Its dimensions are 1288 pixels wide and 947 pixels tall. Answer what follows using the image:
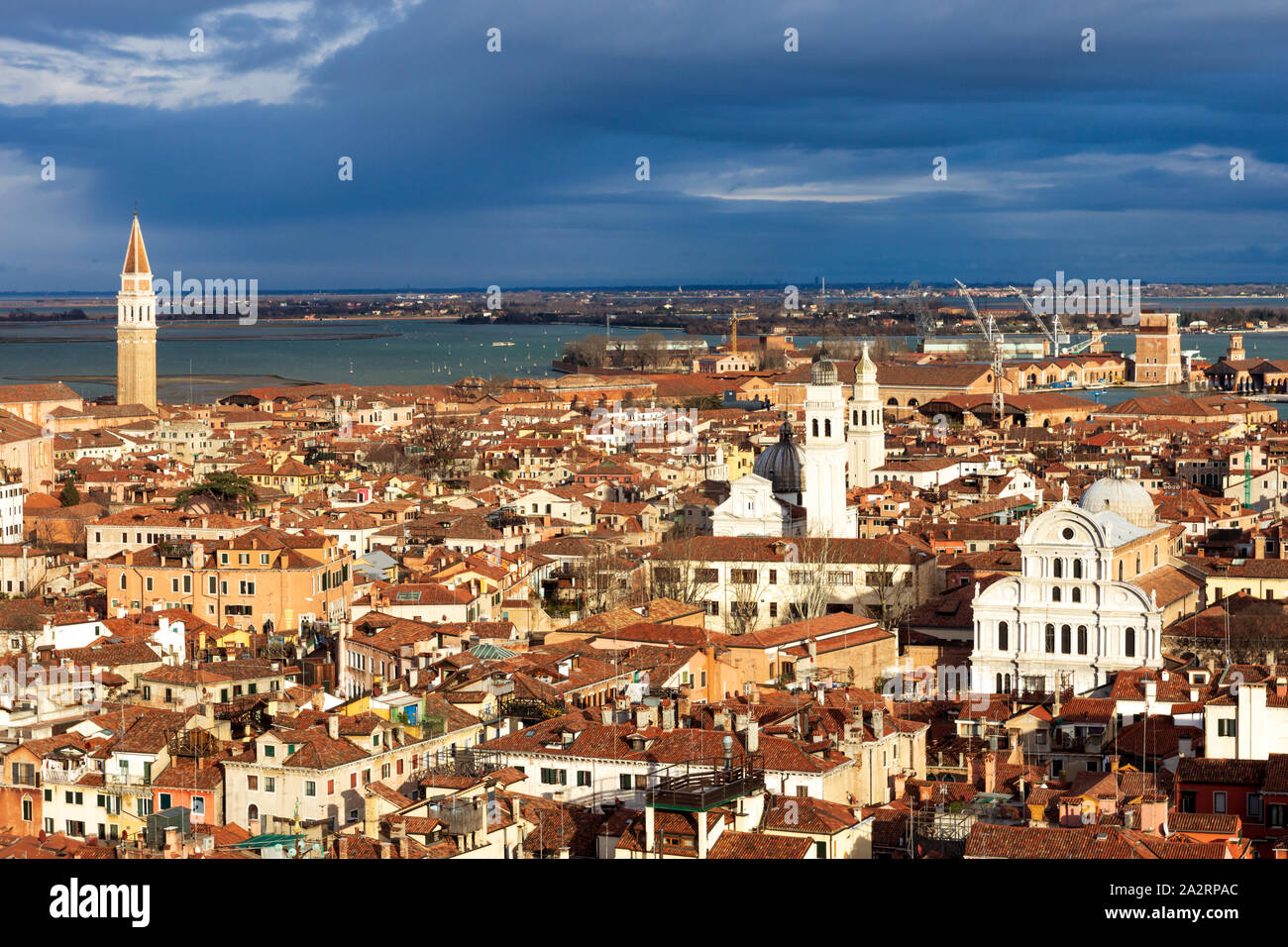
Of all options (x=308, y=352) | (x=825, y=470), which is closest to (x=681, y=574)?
(x=825, y=470)

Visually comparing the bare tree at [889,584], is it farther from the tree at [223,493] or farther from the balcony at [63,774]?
the balcony at [63,774]

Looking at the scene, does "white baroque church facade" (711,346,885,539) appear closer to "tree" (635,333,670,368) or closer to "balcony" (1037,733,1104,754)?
"balcony" (1037,733,1104,754)

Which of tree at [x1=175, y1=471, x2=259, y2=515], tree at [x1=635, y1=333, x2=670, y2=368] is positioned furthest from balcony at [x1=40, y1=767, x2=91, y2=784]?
tree at [x1=635, y1=333, x2=670, y2=368]

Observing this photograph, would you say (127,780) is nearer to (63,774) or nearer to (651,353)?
(63,774)

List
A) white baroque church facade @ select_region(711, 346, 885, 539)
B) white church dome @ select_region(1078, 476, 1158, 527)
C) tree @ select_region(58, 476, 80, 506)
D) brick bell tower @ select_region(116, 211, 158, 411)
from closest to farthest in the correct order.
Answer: white church dome @ select_region(1078, 476, 1158, 527) → white baroque church facade @ select_region(711, 346, 885, 539) → tree @ select_region(58, 476, 80, 506) → brick bell tower @ select_region(116, 211, 158, 411)

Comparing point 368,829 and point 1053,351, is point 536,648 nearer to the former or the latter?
point 368,829
